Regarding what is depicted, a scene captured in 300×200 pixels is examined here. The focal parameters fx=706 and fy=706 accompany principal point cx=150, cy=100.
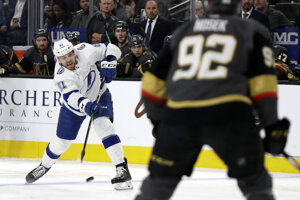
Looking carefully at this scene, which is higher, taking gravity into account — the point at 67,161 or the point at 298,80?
the point at 298,80

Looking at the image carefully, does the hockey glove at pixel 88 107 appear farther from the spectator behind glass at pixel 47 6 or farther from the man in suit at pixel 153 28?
the spectator behind glass at pixel 47 6

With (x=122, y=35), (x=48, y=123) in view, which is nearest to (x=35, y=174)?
(x=48, y=123)

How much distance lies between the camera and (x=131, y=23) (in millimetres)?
7441

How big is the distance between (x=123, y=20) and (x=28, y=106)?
Answer: 1388mm

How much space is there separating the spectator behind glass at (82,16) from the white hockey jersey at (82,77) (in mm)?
2359

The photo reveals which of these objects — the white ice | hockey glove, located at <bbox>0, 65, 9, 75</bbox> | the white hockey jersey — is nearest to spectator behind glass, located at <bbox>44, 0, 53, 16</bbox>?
hockey glove, located at <bbox>0, 65, 9, 75</bbox>

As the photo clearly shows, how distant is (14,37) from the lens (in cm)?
824

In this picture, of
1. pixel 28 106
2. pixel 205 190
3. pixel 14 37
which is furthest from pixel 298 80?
pixel 14 37

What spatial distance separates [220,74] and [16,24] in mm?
6141

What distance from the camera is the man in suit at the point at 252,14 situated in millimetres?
6566

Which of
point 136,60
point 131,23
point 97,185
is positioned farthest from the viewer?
point 131,23

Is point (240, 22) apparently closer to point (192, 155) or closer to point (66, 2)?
point (192, 155)

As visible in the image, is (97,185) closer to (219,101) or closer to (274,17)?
(274,17)

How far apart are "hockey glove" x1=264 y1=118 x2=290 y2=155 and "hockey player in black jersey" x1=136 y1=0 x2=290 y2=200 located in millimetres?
60
